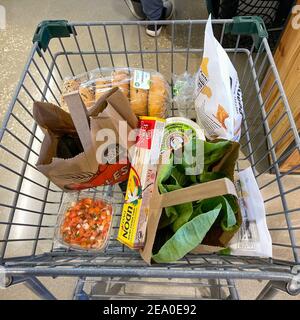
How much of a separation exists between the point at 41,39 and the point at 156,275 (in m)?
0.56

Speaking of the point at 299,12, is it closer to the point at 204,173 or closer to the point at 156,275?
the point at 204,173

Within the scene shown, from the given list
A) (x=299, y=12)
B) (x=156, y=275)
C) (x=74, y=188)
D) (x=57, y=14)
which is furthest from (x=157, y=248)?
(x=57, y=14)

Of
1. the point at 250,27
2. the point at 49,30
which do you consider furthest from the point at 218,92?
the point at 49,30

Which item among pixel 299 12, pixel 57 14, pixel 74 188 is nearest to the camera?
pixel 74 188

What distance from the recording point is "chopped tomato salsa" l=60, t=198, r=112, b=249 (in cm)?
69

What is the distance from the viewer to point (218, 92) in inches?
23.3

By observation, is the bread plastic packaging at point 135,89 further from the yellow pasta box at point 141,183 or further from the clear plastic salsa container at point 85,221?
the clear plastic salsa container at point 85,221

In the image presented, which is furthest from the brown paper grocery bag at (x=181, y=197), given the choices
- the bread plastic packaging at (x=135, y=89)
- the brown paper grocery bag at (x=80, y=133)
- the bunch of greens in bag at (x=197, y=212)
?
the bread plastic packaging at (x=135, y=89)

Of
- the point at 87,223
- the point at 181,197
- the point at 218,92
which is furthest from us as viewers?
the point at 87,223

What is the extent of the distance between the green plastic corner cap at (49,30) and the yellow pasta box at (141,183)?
0.27 m

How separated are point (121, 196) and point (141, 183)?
0.22 metres

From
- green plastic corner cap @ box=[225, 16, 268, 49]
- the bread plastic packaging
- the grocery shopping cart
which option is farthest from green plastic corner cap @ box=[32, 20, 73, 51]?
green plastic corner cap @ box=[225, 16, 268, 49]

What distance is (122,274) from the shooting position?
1.50 feet

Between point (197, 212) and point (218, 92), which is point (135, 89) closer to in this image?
point (218, 92)
